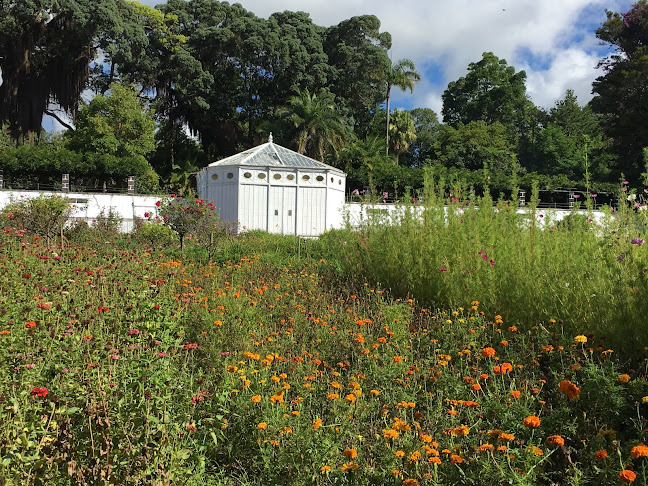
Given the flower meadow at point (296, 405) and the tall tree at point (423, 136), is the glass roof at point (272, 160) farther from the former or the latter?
the tall tree at point (423, 136)

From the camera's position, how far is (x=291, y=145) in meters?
31.3

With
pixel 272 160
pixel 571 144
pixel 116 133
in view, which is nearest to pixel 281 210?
pixel 272 160

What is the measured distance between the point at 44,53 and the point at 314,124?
17.0 m

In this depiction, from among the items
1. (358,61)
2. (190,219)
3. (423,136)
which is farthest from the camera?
(423,136)

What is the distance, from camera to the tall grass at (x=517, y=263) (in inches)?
145

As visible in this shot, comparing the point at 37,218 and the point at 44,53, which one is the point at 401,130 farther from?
the point at 37,218

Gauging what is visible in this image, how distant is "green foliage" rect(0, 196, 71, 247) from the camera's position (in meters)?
10.1

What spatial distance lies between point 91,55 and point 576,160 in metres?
33.9

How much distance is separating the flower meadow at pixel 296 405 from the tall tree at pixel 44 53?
28604 mm

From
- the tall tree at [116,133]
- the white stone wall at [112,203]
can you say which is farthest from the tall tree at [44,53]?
the white stone wall at [112,203]

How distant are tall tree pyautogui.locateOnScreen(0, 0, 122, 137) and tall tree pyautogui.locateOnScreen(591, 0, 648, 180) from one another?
2663 cm

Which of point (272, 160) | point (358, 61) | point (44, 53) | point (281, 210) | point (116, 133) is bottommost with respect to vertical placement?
point (281, 210)

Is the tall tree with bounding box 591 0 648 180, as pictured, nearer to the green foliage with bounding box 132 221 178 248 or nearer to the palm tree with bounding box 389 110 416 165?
the palm tree with bounding box 389 110 416 165

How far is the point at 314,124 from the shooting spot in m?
30.5
